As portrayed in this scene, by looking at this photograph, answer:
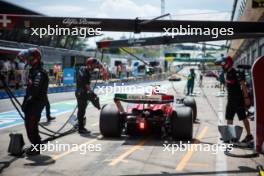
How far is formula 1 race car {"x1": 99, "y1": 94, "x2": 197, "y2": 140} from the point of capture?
9.10m

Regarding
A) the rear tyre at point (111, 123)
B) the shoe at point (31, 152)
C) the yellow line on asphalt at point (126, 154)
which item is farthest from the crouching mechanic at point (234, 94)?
the shoe at point (31, 152)

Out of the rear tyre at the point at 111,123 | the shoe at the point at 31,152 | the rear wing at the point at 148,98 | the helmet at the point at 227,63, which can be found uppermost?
the helmet at the point at 227,63

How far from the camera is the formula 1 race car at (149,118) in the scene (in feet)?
29.9

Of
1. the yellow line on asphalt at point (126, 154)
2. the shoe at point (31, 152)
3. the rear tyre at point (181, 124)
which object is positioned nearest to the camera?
the yellow line on asphalt at point (126, 154)

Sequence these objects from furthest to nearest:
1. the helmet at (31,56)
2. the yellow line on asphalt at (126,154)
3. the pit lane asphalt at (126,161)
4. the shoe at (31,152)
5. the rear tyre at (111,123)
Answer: the rear tyre at (111,123) < the helmet at (31,56) < the shoe at (31,152) < the yellow line on asphalt at (126,154) < the pit lane asphalt at (126,161)

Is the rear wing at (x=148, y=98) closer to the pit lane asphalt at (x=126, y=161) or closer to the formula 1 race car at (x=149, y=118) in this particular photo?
the formula 1 race car at (x=149, y=118)

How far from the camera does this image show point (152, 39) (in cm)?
967

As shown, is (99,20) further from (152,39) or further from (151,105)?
(151,105)

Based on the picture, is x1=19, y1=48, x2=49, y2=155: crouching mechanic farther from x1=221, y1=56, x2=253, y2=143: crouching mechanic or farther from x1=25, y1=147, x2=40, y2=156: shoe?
x1=221, y1=56, x2=253, y2=143: crouching mechanic

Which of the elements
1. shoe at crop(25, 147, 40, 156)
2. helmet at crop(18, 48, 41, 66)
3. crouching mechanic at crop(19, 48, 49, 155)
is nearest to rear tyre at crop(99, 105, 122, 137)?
crouching mechanic at crop(19, 48, 49, 155)

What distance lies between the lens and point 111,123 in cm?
938

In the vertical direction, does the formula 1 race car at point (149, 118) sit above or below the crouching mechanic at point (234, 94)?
below

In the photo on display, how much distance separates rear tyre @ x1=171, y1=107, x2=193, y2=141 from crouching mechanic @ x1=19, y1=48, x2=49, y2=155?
9.72ft

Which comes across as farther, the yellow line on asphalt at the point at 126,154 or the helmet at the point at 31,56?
the helmet at the point at 31,56
